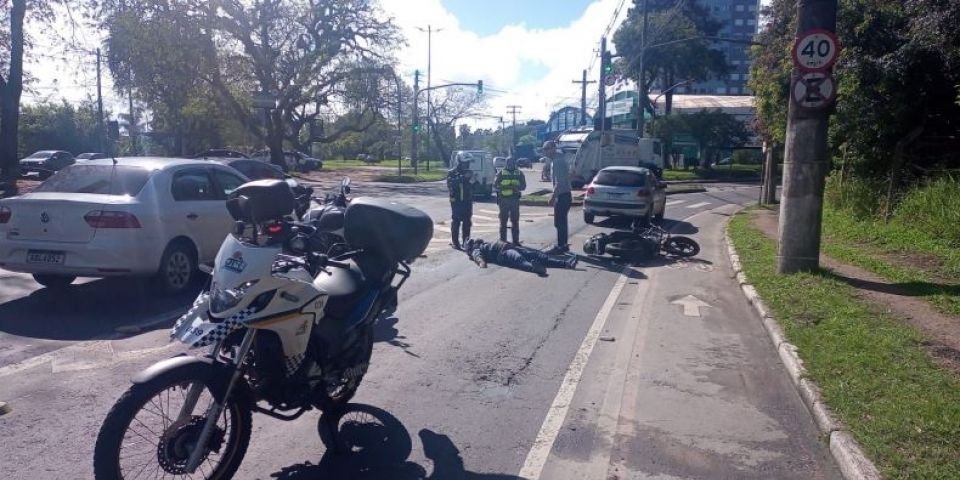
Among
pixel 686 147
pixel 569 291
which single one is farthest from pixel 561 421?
pixel 686 147

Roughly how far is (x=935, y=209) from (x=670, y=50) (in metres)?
48.1

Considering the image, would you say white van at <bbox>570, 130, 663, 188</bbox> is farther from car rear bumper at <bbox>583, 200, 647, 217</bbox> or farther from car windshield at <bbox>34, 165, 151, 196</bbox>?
car windshield at <bbox>34, 165, 151, 196</bbox>

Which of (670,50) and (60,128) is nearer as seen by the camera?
(670,50)

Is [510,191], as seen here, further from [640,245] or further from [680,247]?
[680,247]

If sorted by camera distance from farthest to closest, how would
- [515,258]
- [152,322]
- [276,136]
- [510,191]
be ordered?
1. [276,136]
2. [510,191]
3. [515,258]
4. [152,322]

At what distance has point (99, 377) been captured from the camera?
6.14 metres

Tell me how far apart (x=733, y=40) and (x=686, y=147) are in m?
36.7

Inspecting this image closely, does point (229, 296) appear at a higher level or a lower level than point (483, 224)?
higher

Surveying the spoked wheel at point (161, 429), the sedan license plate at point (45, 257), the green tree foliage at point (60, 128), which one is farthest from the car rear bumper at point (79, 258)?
the green tree foliage at point (60, 128)

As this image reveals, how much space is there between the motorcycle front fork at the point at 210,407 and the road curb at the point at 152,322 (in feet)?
13.1

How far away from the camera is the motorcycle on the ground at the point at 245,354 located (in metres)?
3.86

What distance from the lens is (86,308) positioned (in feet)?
28.0

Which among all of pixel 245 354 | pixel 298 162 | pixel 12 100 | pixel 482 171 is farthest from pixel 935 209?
pixel 298 162

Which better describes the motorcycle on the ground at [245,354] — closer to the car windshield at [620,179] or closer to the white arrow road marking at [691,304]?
the white arrow road marking at [691,304]
